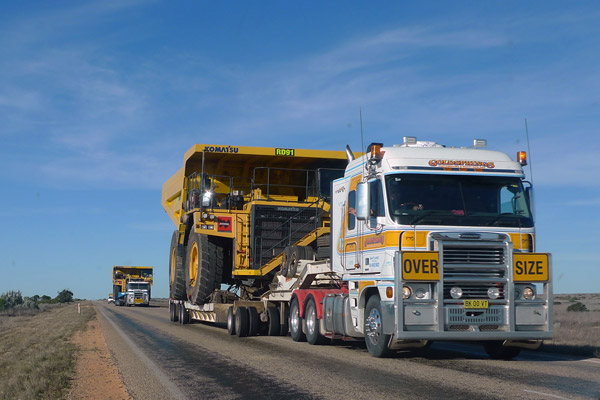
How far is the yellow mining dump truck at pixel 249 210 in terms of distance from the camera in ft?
62.7

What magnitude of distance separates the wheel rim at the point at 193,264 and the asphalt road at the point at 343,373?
673 cm

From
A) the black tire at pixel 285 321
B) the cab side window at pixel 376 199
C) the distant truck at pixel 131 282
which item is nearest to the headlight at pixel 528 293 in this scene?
the cab side window at pixel 376 199

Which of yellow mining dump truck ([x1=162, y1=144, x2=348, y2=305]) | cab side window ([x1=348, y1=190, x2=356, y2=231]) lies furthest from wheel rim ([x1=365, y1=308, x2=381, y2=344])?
yellow mining dump truck ([x1=162, y1=144, x2=348, y2=305])

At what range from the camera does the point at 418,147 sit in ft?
38.8

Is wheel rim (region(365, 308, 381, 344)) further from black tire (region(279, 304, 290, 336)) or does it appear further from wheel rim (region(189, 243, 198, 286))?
wheel rim (region(189, 243, 198, 286))

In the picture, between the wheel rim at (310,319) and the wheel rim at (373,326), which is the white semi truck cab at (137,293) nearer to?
the wheel rim at (310,319)

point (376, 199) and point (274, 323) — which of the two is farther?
point (274, 323)

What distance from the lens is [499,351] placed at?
12000 millimetres

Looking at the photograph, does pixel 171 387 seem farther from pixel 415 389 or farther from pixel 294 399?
pixel 415 389

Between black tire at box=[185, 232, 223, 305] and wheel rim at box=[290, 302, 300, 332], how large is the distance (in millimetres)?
4386

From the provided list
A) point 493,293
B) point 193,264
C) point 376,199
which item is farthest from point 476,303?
point 193,264

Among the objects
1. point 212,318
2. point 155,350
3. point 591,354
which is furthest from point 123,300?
point 591,354

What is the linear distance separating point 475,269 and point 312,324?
16.1 ft

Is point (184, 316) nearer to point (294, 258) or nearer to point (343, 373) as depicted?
point (294, 258)
